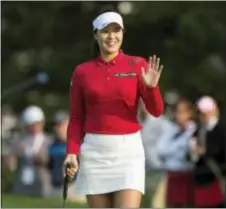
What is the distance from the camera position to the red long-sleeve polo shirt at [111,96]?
22.9 ft

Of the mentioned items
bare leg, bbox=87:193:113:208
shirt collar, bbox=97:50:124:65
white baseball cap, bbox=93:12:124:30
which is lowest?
bare leg, bbox=87:193:113:208

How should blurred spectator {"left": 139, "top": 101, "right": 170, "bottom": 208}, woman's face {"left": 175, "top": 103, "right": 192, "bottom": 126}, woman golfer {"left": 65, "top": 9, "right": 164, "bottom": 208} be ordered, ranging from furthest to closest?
blurred spectator {"left": 139, "top": 101, "right": 170, "bottom": 208} < woman's face {"left": 175, "top": 103, "right": 192, "bottom": 126} < woman golfer {"left": 65, "top": 9, "right": 164, "bottom": 208}

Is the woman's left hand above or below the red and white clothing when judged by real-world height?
above

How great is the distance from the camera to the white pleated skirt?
7.03 meters

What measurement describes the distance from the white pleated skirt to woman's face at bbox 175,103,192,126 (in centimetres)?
561

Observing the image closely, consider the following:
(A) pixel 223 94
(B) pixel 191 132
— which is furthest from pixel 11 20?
(B) pixel 191 132

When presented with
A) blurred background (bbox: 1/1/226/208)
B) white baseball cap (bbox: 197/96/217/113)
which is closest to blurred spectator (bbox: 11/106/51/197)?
blurred background (bbox: 1/1/226/208)

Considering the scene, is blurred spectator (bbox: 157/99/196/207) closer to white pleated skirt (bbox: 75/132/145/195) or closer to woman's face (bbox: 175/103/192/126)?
woman's face (bbox: 175/103/192/126)

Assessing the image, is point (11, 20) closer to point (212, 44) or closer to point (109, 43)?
point (212, 44)

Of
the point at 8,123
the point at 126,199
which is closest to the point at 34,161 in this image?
the point at 126,199

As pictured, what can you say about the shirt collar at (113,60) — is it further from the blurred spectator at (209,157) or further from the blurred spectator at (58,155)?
the blurred spectator at (58,155)

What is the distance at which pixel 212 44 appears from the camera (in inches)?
917

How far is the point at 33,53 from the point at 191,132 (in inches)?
570

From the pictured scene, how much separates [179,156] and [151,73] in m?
5.69
